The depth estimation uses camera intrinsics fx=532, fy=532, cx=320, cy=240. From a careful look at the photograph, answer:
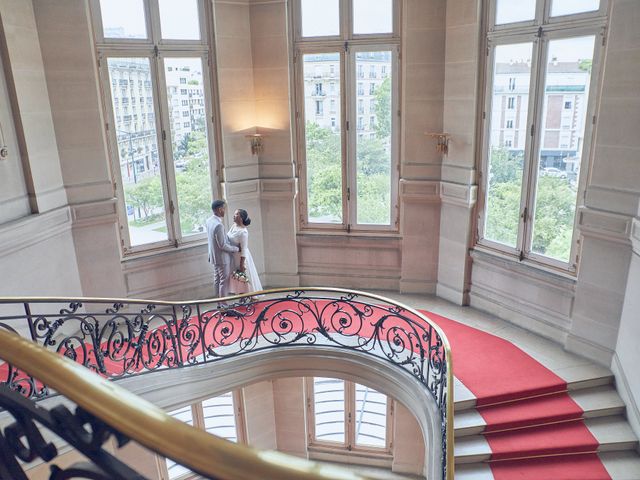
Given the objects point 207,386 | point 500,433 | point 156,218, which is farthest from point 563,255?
point 156,218

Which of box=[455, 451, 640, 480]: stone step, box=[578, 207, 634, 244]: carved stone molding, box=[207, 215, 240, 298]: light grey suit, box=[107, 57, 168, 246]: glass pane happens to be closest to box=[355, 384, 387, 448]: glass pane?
box=[207, 215, 240, 298]: light grey suit

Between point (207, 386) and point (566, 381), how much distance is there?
13.6ft

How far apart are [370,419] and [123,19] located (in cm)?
766

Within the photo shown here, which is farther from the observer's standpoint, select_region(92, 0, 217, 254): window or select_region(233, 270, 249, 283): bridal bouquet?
select_region(233, 270, 249, 283): bridal bouquet

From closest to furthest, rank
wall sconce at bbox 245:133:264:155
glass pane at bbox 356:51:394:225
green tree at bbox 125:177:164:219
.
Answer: green tree at bbox 125:177:164:219 < glass pane at bbox 356:51:394:225 < wall sconce at bbox 245:133:264:155

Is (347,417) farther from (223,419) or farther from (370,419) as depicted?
(223,419)

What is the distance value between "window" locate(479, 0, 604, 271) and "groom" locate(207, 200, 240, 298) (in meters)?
3.64

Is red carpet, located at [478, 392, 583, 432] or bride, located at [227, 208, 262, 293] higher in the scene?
bride, located at [227, 208, 262, 293]

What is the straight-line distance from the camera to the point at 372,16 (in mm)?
7770

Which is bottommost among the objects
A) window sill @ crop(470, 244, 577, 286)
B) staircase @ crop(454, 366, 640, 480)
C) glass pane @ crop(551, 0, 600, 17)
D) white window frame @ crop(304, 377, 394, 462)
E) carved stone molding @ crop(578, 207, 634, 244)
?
white window frame @ crop(304, 377, 394, 462)

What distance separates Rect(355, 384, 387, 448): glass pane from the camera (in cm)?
956

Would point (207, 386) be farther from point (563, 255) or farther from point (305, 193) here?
point (563, 255)

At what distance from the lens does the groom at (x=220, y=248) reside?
7193 millimetres

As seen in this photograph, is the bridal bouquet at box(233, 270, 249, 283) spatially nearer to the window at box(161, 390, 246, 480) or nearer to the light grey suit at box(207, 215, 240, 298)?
the light grey suit at box(207, 215, 240, 298)
